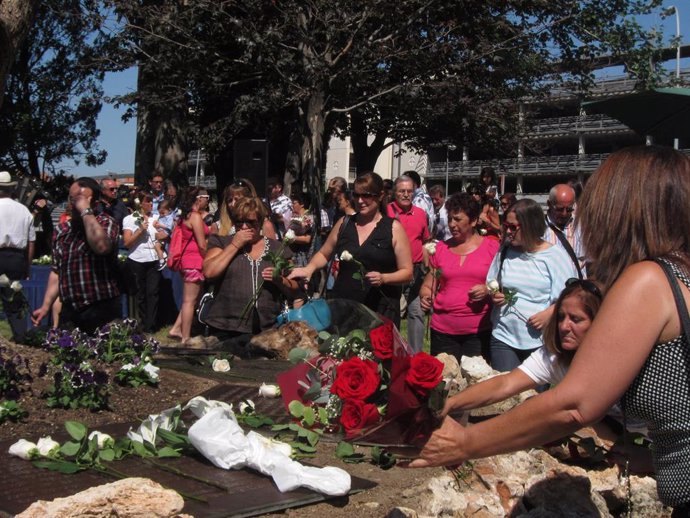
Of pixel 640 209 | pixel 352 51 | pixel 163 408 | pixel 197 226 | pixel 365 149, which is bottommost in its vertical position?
pixel 163 408

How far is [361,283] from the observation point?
6.91m

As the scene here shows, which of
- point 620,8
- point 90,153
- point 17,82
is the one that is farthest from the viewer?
point 90,153

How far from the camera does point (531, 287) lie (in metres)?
6.54

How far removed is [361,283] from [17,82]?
61.0ft

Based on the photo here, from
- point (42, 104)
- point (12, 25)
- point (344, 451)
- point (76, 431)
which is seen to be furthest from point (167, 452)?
point (42, 104)

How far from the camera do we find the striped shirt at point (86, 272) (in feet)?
23.2

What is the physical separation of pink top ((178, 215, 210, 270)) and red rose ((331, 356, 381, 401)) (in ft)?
23.7

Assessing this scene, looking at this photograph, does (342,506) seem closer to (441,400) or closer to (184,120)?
(441,400)

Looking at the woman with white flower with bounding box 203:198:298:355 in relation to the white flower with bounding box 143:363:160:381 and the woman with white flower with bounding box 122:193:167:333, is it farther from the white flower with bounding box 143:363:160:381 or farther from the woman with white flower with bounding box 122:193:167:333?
the woman with white flower with bounding box 122:193:167:333

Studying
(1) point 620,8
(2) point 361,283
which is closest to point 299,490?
(2) point 361,283

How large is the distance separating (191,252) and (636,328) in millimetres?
8239

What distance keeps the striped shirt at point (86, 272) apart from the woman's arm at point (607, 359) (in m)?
5.13

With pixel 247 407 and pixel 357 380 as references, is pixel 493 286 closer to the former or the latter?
pixel 247 407

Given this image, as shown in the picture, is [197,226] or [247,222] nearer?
[247,222]
